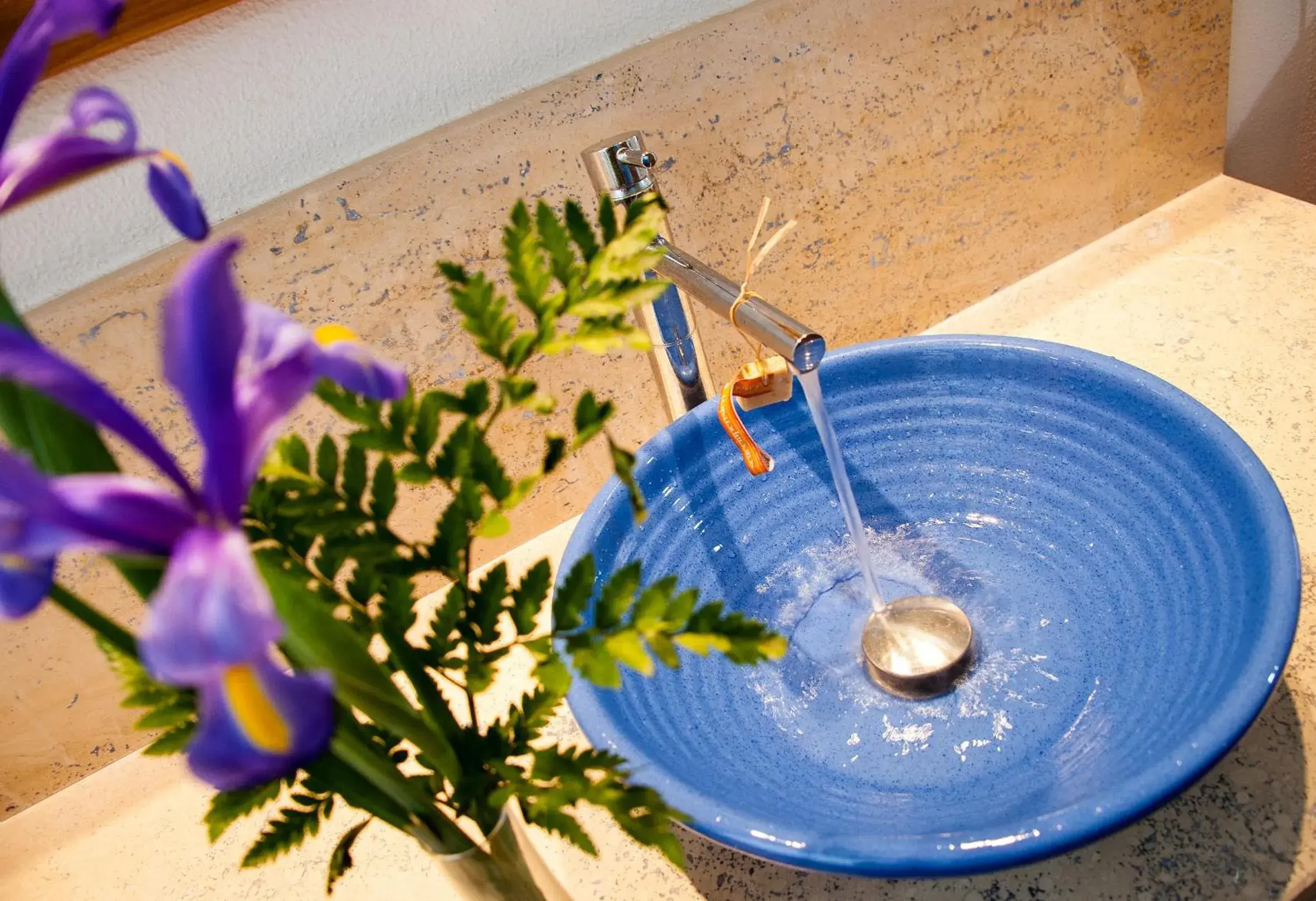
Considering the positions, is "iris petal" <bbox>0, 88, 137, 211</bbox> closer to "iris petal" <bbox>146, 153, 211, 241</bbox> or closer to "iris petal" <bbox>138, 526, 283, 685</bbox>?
"iris petal" <bbox>146, 153, 211, 241</bbox>

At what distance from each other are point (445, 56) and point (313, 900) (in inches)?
23.2

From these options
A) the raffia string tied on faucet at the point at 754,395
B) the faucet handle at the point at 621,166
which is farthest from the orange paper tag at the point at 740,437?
the faucet handle at the point at 621,166

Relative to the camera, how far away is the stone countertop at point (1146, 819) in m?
0.57

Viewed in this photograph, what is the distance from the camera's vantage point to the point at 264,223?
729mm

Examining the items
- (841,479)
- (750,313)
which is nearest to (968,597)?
(841,479)

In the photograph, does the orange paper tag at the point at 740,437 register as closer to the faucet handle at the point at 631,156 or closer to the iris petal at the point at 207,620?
the faucet handle at the point at 631,156

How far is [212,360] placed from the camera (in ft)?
0.82

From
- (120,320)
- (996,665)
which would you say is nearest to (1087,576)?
(996,665)

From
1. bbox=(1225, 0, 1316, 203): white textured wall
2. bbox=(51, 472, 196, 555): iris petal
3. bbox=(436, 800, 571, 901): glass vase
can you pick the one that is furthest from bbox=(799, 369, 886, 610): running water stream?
bbox=(1225, 0, 1316, 203): white textured wall

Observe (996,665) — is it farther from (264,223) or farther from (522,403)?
(264,223)

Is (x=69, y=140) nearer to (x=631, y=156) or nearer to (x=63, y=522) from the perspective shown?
(x=63, y=522)

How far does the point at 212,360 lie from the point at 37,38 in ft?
0.46

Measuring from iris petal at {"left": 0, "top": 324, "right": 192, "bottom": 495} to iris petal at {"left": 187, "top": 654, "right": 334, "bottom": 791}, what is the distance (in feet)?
0.22

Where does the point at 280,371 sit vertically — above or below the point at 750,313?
above
